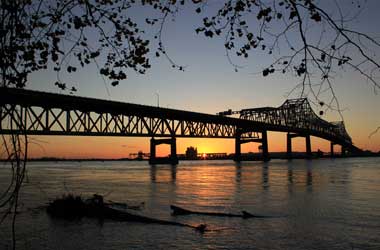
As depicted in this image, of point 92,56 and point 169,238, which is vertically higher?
point 92,56

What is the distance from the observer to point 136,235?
13094mm

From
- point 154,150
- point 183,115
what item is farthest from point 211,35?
point 154,150

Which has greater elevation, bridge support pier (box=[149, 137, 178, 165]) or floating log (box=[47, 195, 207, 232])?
bridge support pier (box=[149, 137, 178, 165])

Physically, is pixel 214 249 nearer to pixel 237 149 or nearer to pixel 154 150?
pixel 154 150

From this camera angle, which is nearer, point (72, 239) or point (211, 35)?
point (211, 35)

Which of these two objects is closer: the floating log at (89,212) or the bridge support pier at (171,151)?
the floating log at (89,212)

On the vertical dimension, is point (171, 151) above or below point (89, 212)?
above

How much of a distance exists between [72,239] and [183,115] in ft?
306

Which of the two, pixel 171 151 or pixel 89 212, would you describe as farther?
pixel 171 151

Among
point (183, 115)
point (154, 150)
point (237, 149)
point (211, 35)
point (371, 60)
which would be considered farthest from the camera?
point (237, 149)

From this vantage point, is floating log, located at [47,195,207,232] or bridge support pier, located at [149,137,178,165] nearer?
floating log, located at [47,195,207,232]

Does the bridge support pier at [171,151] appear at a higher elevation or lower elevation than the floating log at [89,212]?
higher

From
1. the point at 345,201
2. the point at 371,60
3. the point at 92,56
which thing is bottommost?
the point at 345,201

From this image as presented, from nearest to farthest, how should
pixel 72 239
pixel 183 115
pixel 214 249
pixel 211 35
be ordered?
pixel 211 35
pixel 214 249
pixel 72 239
pixel 183 115
